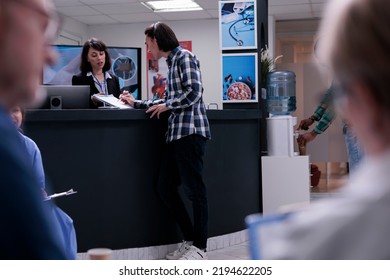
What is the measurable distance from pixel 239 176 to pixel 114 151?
1110mm

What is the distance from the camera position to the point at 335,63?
540mm

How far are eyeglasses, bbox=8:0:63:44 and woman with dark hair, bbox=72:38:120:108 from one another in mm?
3349

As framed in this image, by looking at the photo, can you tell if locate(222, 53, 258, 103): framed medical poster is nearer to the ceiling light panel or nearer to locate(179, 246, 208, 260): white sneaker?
locate(179, 246, 208, 260): white sneaker

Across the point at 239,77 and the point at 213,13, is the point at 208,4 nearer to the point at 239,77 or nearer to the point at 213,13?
the point at 213,13

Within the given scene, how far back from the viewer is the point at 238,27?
4527 millimetres

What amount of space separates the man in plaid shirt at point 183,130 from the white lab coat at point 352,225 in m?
2.78

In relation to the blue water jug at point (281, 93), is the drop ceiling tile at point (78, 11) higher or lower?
higher

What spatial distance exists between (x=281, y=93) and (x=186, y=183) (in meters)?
2.11

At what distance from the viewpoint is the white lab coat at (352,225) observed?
0.48 meters

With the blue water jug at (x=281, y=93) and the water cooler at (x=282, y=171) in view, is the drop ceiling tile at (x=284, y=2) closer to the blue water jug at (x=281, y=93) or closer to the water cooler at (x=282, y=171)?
the blue water jug at (x=281, y=93)

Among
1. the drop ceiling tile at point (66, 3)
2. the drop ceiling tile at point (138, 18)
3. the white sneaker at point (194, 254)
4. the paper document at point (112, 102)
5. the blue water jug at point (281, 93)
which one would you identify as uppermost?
the drop ceiling tile at point (66, 3)

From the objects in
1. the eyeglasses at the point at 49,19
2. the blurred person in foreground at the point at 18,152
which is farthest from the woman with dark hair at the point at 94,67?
the blurred person in foreground at the point at 18,152

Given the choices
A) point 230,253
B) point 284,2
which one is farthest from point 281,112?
point 284,2

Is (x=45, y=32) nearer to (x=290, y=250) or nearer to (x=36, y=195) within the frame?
(x=36, y=195)
